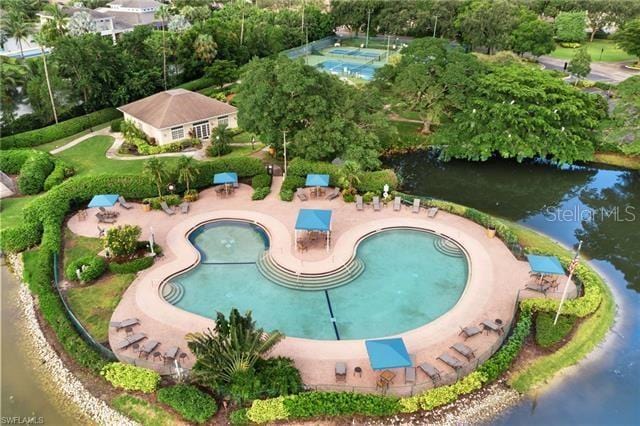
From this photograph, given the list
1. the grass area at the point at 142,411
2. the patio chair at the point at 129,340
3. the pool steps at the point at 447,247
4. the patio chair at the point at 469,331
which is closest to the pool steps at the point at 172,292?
the patio chair at the point at 129,340

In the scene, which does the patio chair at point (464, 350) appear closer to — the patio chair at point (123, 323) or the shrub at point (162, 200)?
the patio chair at point (123, 323)

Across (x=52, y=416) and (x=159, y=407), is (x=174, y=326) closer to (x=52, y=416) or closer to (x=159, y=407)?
(x=159, y=407)

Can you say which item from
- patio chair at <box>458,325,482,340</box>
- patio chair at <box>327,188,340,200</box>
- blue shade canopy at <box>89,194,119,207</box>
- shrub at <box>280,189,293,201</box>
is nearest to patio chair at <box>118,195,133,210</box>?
blue shade canopy at <box>89,194,119,207</box>

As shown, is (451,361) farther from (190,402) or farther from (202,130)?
(202,130)

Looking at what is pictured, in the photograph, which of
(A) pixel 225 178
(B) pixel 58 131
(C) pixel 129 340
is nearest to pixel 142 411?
(C) pixel 129 340

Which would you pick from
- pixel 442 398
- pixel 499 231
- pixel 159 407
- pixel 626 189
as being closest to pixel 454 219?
pixel 499 231

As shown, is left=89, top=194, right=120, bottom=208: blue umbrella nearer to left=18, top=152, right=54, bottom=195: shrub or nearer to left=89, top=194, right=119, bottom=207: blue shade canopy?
left=89, top=194, right=119, bottom=207: blue shade canopy
